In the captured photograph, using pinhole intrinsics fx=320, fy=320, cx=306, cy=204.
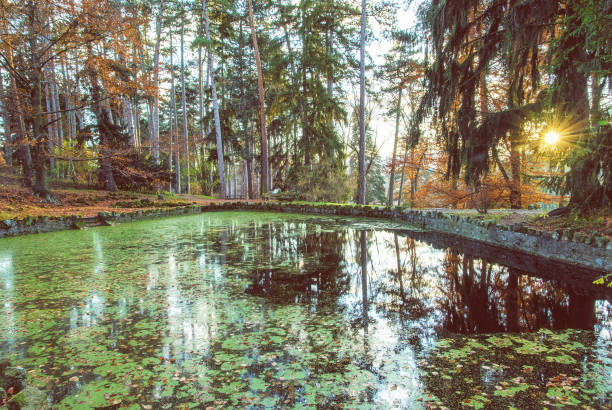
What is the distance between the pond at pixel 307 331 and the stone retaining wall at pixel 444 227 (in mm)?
393

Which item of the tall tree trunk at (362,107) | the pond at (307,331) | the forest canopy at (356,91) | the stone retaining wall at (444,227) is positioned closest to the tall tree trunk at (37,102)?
the forest canopy at (356,91)

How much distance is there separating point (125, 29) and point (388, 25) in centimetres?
1072

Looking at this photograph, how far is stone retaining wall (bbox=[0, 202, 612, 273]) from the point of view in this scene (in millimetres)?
4691

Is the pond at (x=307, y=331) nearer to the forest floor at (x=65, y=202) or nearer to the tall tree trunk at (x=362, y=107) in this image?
the forest floor at (x=65, y=202)

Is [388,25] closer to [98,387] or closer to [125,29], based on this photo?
[125,29]

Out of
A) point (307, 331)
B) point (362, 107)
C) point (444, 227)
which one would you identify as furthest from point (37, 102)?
point (444, 227)

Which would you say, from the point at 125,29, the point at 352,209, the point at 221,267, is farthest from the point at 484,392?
the point at 125,29

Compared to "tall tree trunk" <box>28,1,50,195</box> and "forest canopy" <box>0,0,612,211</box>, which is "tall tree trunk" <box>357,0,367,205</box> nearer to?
"forest canopy" <box>0,0,612,211</box>

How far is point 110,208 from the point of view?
469 inches

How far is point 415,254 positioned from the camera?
231 inches

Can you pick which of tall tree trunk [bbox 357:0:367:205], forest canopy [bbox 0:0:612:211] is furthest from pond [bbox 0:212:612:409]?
tall tree trunk [bbox 357:0:367:205]

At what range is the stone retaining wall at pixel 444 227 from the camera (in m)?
4.69

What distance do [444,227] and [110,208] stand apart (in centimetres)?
1150

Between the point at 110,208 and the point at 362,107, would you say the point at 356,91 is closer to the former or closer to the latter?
the point at 362,107
